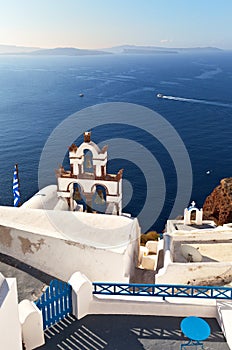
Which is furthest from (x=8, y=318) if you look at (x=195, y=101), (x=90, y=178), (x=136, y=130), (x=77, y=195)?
(x=195, y=101)

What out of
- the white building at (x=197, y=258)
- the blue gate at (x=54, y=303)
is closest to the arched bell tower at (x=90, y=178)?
the white building at (x=197, y=258)

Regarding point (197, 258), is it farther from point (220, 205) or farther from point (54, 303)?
point (220, 205)

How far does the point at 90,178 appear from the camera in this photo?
15055mm

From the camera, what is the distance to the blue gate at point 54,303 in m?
8.52

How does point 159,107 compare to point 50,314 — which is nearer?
point 50,314

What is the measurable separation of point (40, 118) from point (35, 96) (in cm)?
3438

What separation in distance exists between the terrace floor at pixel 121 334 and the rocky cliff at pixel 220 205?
3221 cm

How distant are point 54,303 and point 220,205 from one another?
34793 millimetres

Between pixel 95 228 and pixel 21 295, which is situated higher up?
pixel 95 228

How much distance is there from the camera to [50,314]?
8625 mm

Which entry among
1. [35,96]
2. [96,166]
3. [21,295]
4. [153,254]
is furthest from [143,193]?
[35,96]

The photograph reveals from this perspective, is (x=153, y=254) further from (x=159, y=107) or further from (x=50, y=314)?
(x=159, y=107)

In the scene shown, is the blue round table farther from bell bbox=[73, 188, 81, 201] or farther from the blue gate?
bell bbox=[73, 188, 81, 201]

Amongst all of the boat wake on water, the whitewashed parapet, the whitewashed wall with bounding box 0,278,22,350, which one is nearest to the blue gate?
the whitewashed parapet
